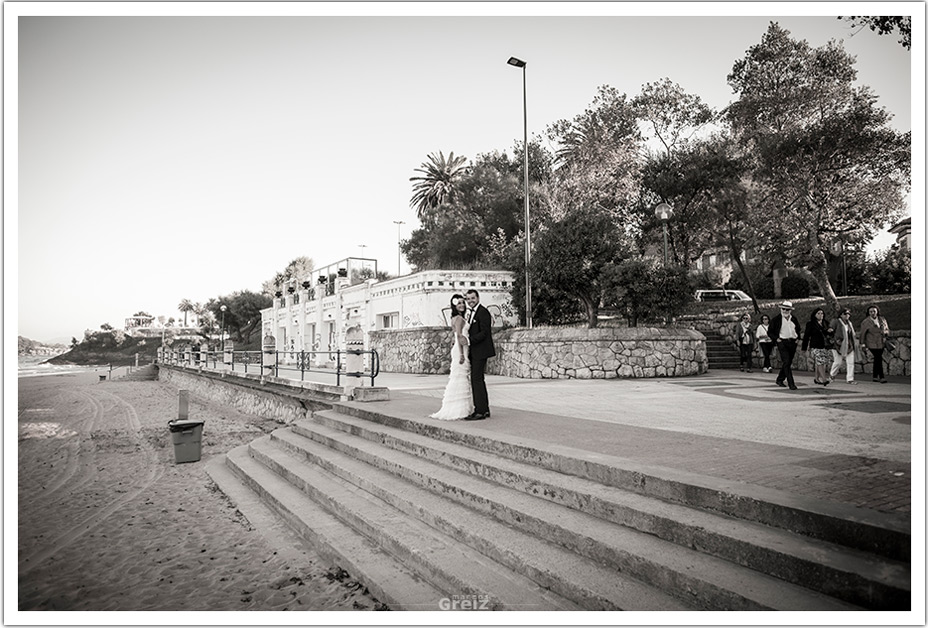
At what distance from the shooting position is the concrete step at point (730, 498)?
2.60 meters

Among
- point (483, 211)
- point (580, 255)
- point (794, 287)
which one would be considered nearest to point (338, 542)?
point (580, 255)

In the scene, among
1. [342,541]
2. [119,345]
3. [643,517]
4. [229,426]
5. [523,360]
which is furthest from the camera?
[119,345]

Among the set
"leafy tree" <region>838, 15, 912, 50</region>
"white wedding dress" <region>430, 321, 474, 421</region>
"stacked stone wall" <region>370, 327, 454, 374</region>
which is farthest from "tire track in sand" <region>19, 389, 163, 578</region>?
"stacked stone wall" <region>370, 327, 454, 374</region>

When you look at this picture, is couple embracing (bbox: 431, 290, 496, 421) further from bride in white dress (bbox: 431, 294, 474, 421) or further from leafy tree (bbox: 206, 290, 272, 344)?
leafy tree (bbox: 206, 290, 272, 344)

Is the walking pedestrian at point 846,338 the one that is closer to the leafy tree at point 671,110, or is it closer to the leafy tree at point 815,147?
the leafy tree at point 815,147

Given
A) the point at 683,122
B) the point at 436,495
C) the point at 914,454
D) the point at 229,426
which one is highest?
the point at 683,122

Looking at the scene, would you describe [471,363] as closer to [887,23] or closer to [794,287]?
[887,23]

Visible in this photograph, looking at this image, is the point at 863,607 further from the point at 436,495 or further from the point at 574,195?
the point at 574,195

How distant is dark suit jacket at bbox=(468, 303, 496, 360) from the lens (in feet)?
23.2

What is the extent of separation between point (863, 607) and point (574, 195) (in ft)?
81.1

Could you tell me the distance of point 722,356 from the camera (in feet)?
55.1

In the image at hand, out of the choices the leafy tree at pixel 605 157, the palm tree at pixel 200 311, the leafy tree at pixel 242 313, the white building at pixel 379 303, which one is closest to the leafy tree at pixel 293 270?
the leafy tree at pixel 242 313

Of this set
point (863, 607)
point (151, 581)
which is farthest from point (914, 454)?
point (151, 581)

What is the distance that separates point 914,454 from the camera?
117 inches
